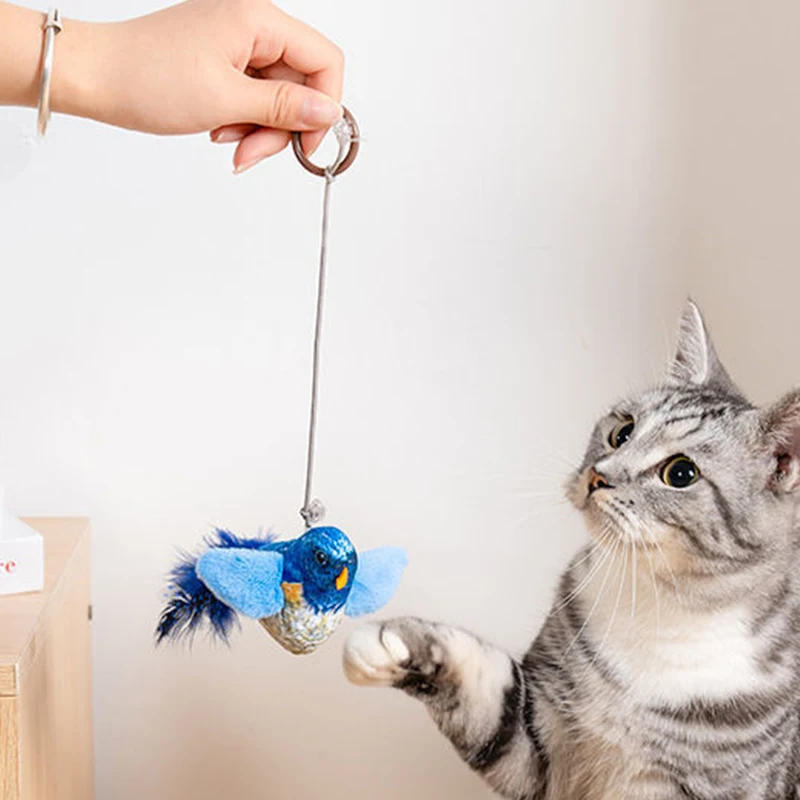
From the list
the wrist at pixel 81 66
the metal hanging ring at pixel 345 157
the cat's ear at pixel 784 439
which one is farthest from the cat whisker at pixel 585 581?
the wrist at pixel 81 66

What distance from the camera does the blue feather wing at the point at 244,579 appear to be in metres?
0.82

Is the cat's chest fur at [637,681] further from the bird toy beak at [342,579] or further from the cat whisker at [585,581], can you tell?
the bird toy beak at [342,579]

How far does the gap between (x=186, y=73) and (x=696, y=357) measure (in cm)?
56

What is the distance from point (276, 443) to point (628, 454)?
569 mm

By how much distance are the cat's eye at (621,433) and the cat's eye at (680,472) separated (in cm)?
7

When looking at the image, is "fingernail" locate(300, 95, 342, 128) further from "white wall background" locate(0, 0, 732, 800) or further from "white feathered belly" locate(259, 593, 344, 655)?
"white wall background" locate(0, 0, 732, 800)

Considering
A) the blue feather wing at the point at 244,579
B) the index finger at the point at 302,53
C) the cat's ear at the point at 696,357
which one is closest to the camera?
the blue feather wing at the point at 244,579

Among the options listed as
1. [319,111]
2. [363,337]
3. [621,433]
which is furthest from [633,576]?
[363,337]

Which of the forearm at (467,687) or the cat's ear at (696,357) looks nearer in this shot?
the forearm at (467,687)

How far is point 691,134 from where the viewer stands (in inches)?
59.6

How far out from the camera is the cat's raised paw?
3.32 feet

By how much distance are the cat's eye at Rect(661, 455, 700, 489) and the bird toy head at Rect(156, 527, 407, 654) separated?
0.27m

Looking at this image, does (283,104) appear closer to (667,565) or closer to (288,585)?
(288,585)

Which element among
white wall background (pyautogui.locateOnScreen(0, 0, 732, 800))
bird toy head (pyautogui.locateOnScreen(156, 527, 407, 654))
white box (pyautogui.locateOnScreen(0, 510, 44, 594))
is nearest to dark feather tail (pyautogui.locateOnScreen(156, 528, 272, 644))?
bird toy head (pyautogui.locateOnScreen(156, 527, 407, 654))
